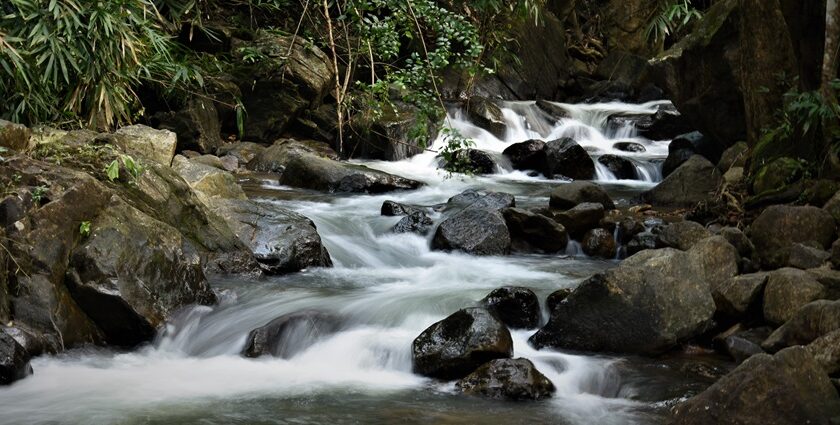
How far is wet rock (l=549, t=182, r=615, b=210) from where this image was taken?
33.1 feet

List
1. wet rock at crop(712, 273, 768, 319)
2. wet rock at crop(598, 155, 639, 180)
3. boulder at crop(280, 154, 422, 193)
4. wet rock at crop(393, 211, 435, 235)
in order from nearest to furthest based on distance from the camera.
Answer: wet rock at crop(712, 273, 768, 319), wet rock at crop(393, 211, 435, 235), boulder at crop(280, 154, 422, 193), wet rock at crop(598, 155, 639, 180)

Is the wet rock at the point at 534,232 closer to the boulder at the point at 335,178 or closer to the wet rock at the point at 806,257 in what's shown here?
the wet rock at the point at 806,257

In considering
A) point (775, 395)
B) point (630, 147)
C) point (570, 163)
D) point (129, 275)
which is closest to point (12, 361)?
point (129, 275)

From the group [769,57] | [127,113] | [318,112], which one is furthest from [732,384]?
[318,112]

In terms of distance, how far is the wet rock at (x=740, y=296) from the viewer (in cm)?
587

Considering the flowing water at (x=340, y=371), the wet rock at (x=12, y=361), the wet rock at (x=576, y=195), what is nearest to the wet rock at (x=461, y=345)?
the flowing water at (x=340, y=371)

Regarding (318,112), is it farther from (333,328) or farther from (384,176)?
(333,328)

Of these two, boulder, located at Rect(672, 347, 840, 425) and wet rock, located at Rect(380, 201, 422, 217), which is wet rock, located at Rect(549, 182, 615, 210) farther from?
boulder, located at Rect(672, 347, 840, 425)

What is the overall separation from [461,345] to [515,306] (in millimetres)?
1096

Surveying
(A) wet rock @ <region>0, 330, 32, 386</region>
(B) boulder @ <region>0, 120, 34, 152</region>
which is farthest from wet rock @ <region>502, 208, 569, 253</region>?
(A) wet rock @ <region>0, 330, 32, 386</region>

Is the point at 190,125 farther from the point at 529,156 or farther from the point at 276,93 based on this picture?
the point at 529,156

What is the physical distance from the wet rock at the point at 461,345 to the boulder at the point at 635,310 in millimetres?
661

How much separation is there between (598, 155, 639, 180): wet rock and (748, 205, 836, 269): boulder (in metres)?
6.19

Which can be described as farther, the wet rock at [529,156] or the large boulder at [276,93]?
the large boulder at [276,93]
